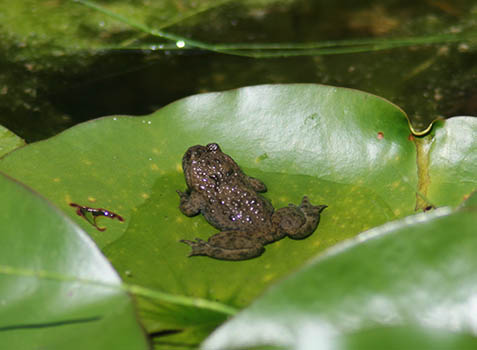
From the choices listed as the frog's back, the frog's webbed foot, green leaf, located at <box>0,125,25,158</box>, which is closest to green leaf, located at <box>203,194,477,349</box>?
the frog's webbed foot

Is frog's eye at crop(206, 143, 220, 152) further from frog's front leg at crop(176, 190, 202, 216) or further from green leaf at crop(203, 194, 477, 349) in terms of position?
green leaf at crop(203, 194, 477, 349)

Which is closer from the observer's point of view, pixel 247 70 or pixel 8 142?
pixel 8 142

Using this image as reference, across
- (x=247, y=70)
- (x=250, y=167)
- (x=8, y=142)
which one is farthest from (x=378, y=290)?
(x=247, y=70)

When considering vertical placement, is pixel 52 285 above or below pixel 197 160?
below

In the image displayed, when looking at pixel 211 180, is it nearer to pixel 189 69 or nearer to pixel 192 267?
pixel 192 267

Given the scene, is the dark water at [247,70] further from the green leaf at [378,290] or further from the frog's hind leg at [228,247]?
the green leaf at [378,290]

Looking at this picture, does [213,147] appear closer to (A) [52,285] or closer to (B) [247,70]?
(A) [52,285]

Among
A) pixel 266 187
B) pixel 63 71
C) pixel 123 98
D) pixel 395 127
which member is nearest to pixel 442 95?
pixel 395 127

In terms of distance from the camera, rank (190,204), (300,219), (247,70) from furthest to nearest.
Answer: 1. (247,70)
2. (190,204)
3. (300,219)
